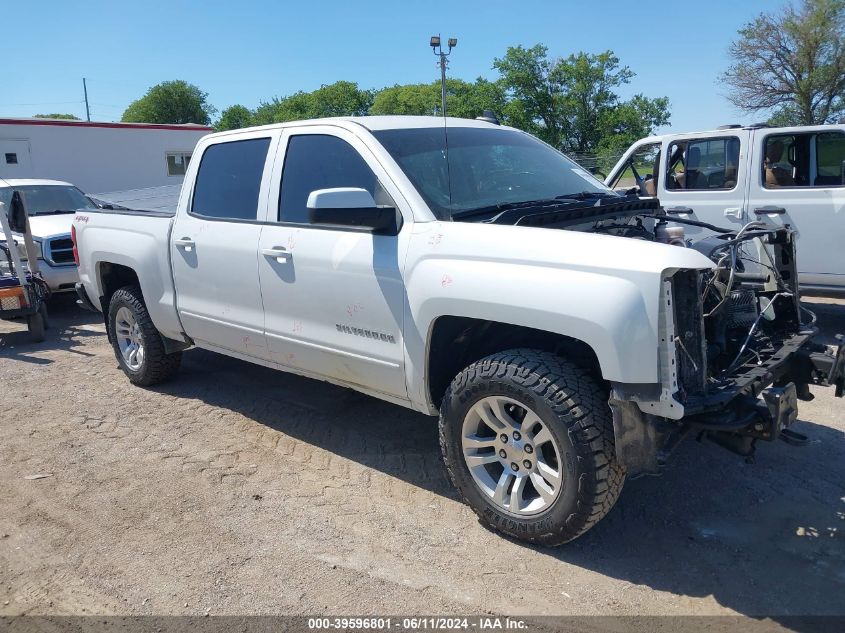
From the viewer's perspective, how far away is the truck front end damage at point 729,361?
2.93m

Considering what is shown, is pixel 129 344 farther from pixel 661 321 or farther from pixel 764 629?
pixel 764 629

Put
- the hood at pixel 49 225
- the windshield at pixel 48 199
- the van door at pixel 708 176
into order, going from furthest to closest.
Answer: the windshield at pixel 48 199, the hood at pixel 49 225, the van door at pixel 708 176

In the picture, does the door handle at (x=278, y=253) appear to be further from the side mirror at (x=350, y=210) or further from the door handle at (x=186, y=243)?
the door handle at (x=186, y=243)

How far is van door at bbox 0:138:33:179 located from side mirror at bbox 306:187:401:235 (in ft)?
57.5

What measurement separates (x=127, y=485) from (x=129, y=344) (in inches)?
85.2

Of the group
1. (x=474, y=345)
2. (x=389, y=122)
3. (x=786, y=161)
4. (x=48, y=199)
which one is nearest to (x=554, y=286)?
(x=474, y=345)

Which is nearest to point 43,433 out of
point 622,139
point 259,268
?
point 259,268

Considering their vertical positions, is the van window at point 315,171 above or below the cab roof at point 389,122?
below

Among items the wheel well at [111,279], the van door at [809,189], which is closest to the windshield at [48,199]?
the wheel well at [111,279]

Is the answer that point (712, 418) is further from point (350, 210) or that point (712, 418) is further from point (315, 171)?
point (315, 171)

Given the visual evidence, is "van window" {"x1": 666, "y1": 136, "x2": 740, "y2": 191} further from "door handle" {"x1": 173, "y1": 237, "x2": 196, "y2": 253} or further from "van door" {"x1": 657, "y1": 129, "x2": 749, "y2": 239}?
"door handle" {"x1": 173, "y1": 237, "x2": 196, "y2": 253}

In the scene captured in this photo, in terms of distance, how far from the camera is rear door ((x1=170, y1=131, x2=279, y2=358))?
15.0ft

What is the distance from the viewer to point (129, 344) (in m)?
6.14

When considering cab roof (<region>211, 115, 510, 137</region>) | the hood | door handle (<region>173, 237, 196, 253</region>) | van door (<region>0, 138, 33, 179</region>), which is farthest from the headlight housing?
van door (<region>0, 138, 33, 179</region>)
